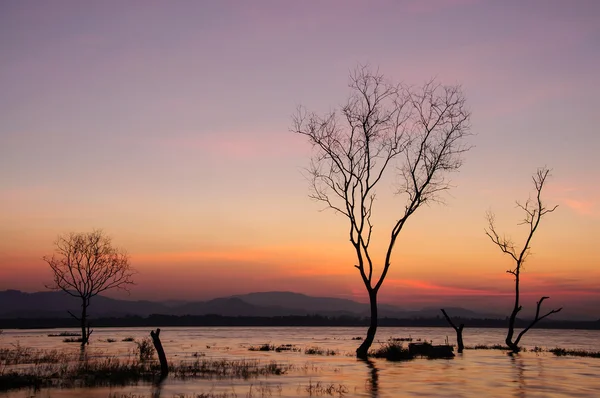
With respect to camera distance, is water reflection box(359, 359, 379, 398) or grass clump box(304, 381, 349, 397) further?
water reflection box(359, 359, 379, 398)

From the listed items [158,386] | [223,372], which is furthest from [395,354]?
[158,386]

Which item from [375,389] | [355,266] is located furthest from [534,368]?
[375,389]

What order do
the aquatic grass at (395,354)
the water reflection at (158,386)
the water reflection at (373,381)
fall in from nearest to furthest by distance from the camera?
the water reflection at (158,386) → the water reflection at (373,381) → the aquatic grass at (395,354)

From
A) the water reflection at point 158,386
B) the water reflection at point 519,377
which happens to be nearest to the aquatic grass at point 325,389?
the water reflection at point 158,386

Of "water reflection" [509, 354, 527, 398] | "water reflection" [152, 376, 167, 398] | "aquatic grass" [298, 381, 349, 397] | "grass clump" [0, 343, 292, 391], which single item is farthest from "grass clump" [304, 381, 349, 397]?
"water reflection" [509, 354, 527, 398]

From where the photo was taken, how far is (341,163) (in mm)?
45062

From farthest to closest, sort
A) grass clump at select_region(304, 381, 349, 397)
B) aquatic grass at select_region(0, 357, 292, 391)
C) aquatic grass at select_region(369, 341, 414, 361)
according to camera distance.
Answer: aquatic grass at select_region(369, 341, 414, 361)
aquatic grass at select_region(0, 357, 292, 391)
grass clump at select_region(304, 381, 349, 397)

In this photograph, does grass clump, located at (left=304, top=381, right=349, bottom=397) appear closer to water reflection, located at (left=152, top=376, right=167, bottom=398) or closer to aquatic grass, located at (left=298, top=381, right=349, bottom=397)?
aquatic grass, located at (left=298, top=381, right=349, bottom=397)

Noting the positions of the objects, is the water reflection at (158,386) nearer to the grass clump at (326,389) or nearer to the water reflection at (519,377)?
the grass clump at (326,389)

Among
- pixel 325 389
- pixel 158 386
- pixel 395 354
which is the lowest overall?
pixel 158 386

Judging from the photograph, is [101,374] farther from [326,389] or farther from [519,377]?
[519,377]

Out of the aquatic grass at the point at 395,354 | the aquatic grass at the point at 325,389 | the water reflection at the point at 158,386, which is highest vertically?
the aquatic grass at the point at 395,354

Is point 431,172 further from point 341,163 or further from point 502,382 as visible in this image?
point 502,382

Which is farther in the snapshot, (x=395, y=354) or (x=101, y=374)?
(x=395, y=354)
